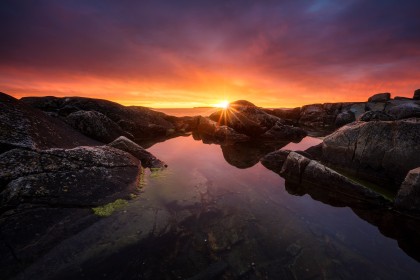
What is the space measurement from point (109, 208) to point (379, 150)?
1273 centimetres

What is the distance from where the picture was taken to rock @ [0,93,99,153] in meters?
7.85

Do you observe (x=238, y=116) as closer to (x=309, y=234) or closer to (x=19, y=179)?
(x=309, y=234)

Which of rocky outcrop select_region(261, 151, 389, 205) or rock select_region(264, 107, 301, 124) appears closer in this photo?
rocky outcrop select_region(261, 151, 389, 205)

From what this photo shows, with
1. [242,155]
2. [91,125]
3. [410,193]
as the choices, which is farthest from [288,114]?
[410,193]

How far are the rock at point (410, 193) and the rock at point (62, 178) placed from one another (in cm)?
1081

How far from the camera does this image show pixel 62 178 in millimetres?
7480

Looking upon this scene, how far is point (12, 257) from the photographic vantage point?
4.86 metres

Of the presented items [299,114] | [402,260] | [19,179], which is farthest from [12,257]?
[299,114]

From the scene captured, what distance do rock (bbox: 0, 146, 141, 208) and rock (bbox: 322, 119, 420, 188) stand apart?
11.7 metres

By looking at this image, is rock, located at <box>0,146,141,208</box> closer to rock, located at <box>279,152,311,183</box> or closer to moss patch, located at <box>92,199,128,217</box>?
moss patch, located at <box>92,199,128,217</box>

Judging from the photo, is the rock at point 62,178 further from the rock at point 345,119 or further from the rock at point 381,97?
the rock at point 381,97

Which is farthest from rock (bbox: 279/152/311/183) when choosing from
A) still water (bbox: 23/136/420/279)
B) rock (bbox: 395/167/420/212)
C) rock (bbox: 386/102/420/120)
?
rock (bbox: 386/102/420/120)

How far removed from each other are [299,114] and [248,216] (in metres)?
63.6

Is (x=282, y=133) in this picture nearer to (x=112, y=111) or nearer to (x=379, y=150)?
(x=379, y=150)
